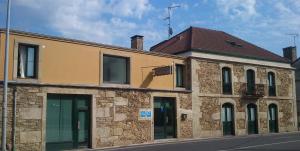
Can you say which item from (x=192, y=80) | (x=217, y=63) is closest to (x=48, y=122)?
(x=192, y=80)

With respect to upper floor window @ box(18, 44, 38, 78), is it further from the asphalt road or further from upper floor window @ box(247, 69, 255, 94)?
upper floor window @ box(247, 69, 255, 94)

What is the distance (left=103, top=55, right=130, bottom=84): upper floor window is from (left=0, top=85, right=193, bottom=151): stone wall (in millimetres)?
764

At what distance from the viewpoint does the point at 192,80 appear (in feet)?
94.7

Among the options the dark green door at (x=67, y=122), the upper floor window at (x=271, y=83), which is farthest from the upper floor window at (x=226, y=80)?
the dark green door at (x=67, y=122)

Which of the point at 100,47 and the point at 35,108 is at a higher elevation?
the point at 100,47

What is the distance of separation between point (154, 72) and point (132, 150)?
7.38 meters

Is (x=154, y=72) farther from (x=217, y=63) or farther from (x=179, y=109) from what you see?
(x=217, y=63)

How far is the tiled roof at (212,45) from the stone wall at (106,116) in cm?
415

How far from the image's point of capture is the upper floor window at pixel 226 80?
3153 centimetres

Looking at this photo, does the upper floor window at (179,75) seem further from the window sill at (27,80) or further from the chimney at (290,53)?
the chimney at (290,53)

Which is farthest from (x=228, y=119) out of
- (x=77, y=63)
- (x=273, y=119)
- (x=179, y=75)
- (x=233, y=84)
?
(x=77, y=63)

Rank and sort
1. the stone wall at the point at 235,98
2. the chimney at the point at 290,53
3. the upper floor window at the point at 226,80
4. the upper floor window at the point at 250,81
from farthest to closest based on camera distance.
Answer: the chimney at the point at 290,53 → the upper floor window at the point at 250,81 → the upper floor window at the point at 226,80 → the stone wall at the point at 235,98

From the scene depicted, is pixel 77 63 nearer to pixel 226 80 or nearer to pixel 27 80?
pixel 27 80

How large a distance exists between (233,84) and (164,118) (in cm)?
747
